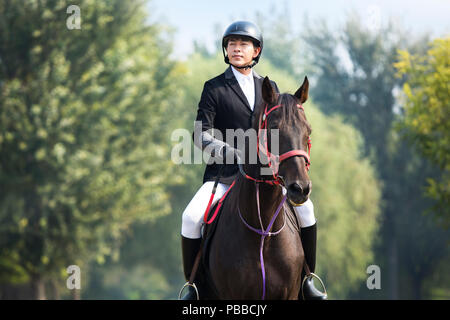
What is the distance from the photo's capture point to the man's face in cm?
645

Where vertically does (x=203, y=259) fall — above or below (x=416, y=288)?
above

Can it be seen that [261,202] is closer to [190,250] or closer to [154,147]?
[190,250]

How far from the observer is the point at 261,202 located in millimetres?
5430

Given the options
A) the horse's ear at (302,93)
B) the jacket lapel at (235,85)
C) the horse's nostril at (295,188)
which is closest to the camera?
the horse's nostril at (295,188)

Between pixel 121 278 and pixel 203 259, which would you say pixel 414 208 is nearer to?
pixel 121 278

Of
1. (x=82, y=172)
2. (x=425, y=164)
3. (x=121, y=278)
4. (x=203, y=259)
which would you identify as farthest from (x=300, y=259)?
(x=121, y=278)

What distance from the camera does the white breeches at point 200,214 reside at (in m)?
6.20
